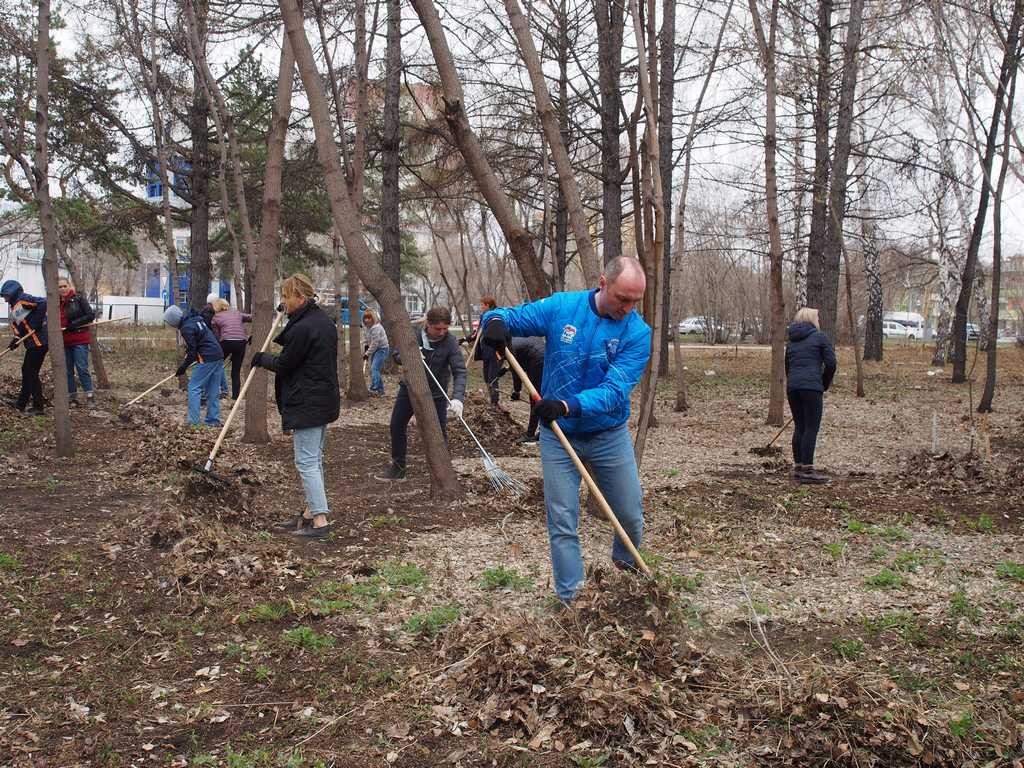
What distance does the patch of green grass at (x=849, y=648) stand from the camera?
14.5ft

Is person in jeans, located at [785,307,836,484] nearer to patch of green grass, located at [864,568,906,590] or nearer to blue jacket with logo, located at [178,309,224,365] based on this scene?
patch of green grass, located at [864,568,906,590]

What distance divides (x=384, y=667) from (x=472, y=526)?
2.69 meters

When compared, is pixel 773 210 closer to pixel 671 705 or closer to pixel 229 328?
pixel 229 328

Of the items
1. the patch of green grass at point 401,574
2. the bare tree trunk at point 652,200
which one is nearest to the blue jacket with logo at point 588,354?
the patch of green grass at point 401,574

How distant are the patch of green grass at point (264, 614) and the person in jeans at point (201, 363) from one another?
6.92 meters

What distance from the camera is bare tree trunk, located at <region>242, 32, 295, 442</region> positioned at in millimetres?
9781

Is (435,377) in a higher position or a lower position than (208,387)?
higher

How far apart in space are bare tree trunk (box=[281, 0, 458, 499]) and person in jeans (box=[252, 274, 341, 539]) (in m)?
1.17

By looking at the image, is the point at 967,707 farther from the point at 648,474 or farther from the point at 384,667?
the point at 648,474

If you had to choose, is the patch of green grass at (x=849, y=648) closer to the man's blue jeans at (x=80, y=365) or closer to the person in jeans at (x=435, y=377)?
the person in jeans at (x=435, y=377)

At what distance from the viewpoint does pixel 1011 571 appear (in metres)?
5.70

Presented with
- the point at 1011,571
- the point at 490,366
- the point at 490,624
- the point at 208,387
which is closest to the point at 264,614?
the point at 490,624

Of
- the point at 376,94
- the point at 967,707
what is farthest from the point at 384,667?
the point at 376,94

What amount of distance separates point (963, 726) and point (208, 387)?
33.1 feet
